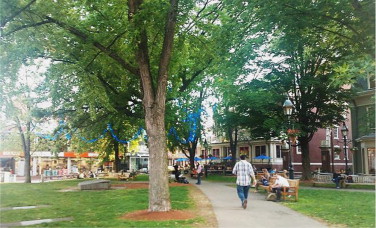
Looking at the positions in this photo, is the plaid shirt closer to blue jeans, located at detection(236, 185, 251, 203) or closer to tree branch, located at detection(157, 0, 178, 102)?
blue jeans, located at detection(236, 185, 251, 203)

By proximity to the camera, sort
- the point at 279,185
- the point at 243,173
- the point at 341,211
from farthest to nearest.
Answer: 1. the point at 279,185
2. the point at 243,173
3. the point at 341,211

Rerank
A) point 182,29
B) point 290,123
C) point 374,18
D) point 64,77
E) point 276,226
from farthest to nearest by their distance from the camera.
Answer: point 290,123 → point 64,77 → point 182,29 → point 374,18 → point 276,226

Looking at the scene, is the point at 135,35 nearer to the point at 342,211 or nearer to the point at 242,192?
the point at 242,192

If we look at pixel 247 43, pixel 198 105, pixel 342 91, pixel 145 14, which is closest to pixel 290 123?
pixel 342 91

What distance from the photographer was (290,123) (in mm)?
26766

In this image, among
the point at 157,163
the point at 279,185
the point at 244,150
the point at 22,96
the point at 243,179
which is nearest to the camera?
the point at 157,163

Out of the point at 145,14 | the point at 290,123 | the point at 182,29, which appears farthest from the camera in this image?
the point at 290,123

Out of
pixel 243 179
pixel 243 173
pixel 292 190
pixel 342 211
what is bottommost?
pixel 342 211

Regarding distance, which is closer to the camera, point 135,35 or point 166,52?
point 135,35

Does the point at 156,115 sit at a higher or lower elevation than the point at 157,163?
higher

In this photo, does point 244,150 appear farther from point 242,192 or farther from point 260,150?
point 242,192

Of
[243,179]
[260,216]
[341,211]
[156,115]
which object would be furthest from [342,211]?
[156,115]

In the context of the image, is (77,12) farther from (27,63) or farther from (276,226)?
(276,226)

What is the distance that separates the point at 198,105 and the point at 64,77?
13.8 m
